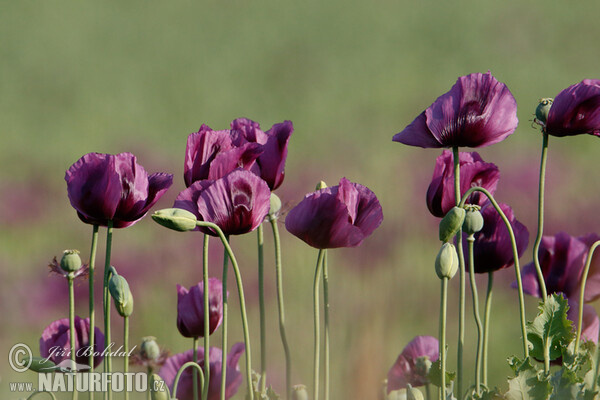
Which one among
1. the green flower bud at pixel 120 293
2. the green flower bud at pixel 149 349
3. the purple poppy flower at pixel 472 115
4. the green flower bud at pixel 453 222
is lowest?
the green flower bud at pixel 149 349

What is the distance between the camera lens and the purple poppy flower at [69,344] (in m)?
0.67

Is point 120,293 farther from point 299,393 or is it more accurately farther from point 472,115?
point 472,115

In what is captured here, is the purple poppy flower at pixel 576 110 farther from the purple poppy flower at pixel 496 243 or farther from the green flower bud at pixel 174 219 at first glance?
the green flower bud at pixel 174 219

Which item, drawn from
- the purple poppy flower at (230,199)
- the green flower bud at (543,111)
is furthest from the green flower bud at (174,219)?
the green flower bud at (543,111)

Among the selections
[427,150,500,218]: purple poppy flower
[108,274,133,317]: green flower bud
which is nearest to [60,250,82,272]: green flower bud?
[108,274,133,317]: green flower bud

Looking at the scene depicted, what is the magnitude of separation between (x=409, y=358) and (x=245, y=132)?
209 mm

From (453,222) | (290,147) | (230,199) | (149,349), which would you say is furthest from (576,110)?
(290,147)

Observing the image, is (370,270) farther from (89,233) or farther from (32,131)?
(32,131)

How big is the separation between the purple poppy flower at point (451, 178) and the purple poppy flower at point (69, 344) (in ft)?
0.86

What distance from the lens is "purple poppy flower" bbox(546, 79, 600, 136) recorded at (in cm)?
62

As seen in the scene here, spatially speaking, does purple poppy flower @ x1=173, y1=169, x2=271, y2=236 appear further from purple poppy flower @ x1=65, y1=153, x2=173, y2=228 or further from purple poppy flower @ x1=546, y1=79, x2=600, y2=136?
purple poppy flower @ x1=546, y1=79, x2=600, y2=136

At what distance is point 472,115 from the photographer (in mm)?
635

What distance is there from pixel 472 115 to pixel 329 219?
120 mm

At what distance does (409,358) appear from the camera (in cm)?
70
